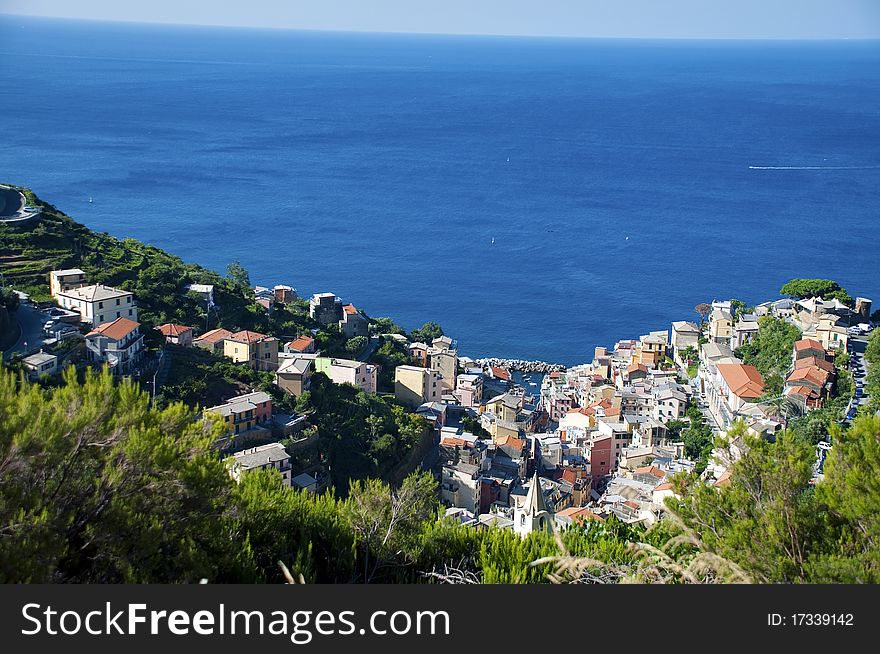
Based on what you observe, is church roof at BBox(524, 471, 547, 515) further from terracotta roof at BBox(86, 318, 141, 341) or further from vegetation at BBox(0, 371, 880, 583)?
terracotta roof at BBox(86, 318, 141, 341)

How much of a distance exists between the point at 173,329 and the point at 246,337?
1446 mm

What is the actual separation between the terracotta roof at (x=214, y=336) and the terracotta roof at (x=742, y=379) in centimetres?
1050

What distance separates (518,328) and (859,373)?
13.2 meters

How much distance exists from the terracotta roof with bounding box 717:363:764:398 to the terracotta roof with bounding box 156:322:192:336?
1121 centimetres

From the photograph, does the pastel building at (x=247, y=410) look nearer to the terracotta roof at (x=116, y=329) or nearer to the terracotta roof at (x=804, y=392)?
the terracotta roof at (x=116, y=329)

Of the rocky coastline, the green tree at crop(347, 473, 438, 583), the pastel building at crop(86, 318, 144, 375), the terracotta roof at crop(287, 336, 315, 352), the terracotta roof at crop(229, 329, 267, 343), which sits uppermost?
the green tree at crop(347, 473, 438, 583)

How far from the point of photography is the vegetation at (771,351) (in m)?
21.1

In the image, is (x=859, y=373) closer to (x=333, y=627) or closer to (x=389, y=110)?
(x=333, y=627)

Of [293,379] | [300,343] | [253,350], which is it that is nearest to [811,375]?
[293,379]

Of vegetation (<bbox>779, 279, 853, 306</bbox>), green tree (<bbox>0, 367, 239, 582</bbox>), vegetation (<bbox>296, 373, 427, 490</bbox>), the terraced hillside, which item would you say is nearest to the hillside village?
vegetation (<bbox>296, 373, 427, 490</bbox>)

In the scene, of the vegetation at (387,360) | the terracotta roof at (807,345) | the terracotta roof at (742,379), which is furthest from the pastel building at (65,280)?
the terracotta roof at (807,345)

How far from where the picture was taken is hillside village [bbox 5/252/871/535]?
1648cm

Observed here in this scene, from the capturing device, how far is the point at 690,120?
79000 millimetres

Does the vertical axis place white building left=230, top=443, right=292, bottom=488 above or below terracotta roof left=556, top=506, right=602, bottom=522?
above
